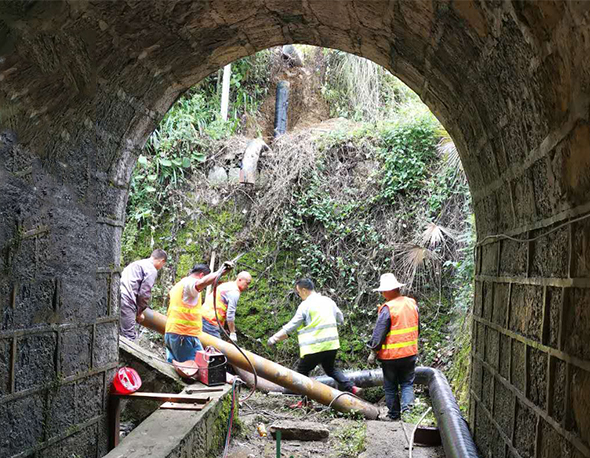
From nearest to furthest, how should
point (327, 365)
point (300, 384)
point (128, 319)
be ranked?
point (128, 319) < point (300, 384) < point (327, 365)

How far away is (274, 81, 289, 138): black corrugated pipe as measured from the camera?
1316 cm

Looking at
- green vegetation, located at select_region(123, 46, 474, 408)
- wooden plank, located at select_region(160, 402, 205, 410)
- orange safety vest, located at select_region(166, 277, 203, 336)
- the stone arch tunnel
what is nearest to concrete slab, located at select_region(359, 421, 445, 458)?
the stone arch tunnel

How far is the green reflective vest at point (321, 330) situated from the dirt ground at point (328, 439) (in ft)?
2.71

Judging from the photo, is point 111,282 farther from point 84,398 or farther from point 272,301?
point 272,301

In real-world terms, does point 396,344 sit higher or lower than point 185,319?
lower

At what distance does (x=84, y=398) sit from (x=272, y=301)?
A: 18.7 ft

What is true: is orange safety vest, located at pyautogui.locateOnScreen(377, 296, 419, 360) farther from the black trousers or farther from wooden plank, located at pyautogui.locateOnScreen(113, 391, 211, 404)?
wooden plank, located at pyautogui.locateOnScreen(113, 391, 211, 404)

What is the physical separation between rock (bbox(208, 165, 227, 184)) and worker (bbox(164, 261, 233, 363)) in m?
4.19

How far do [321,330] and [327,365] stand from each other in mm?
611

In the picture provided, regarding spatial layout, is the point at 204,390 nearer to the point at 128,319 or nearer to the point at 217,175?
the point at 128,319

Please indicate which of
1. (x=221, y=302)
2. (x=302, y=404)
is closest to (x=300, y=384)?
(x=302, y=404)

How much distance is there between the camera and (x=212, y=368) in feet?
20.5

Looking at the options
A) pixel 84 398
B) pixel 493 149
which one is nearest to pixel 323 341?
pixel 84 398

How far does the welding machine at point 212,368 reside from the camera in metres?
6.24
